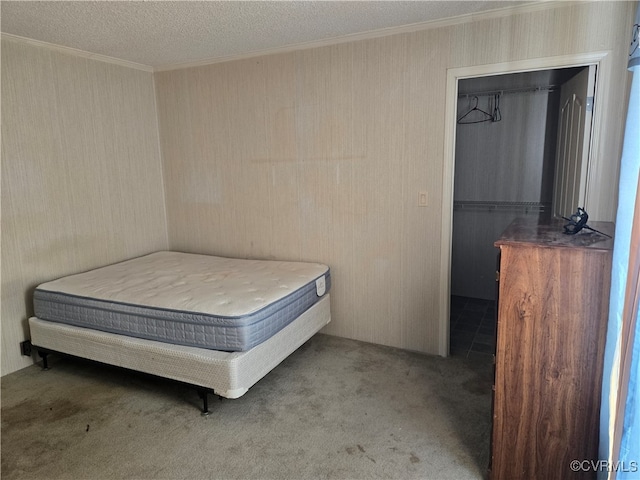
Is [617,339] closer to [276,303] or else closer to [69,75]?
[276,303]

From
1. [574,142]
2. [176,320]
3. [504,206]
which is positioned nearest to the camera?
[176,320]

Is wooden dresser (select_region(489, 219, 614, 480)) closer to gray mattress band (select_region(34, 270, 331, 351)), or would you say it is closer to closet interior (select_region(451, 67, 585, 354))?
gray mattress band (select_region(34, 270, 331, 351))

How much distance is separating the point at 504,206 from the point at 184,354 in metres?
3.26

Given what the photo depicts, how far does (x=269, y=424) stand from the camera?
2350mm

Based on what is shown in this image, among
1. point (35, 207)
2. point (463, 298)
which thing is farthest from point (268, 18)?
point (463, 298)

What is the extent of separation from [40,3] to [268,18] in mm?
1260

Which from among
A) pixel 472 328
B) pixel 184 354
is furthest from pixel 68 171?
pixel 472 328

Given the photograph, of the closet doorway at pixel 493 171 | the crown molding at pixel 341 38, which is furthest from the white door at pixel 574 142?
the crown molding at pixel 341 38

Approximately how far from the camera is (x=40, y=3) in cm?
231

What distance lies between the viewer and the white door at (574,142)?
254 centimetres

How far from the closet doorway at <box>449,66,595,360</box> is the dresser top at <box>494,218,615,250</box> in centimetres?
143

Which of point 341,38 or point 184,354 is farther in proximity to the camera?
point 341,38

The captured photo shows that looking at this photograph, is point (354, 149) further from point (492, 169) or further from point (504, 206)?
point (504, 206)

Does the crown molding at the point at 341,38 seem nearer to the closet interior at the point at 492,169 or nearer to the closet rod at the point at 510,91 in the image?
the closet interior at the point at 492,169
